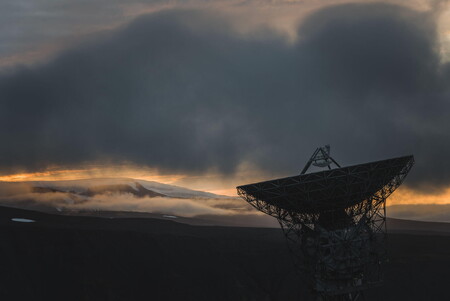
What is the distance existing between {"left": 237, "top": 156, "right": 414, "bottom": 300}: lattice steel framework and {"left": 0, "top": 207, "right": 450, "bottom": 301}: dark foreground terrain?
55208mm

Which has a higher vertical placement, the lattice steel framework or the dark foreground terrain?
the lattice steel framework

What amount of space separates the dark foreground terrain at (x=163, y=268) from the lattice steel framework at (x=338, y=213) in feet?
181

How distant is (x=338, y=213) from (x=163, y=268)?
71.4m

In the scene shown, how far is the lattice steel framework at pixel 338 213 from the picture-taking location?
44594 mm

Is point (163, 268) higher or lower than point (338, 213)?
lower

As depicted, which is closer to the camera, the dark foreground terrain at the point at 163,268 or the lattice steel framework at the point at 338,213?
the lattice steel framework at the point at 338,213

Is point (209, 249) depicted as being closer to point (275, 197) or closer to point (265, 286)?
point (265, 286)

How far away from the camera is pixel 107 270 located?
354 feet

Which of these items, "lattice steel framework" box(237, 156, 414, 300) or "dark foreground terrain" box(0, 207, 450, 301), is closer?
"lattice steel framework" box(237, 156, 414, 300)

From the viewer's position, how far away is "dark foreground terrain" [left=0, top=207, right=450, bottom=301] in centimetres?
10044

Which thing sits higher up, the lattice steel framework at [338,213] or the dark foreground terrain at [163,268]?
the lattice steel framework at [338,213]

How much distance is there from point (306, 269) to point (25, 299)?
66.2m

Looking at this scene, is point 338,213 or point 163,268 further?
point 163,268

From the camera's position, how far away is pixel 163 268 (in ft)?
370
